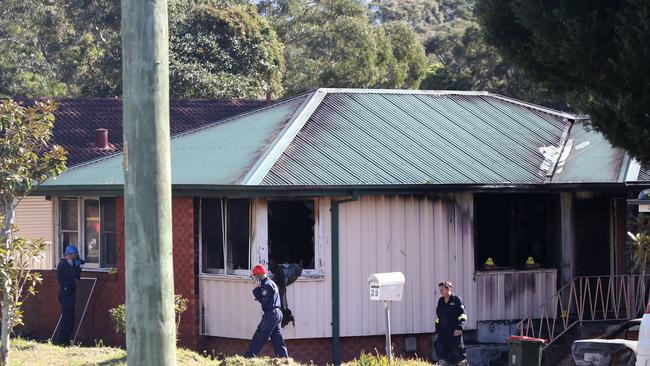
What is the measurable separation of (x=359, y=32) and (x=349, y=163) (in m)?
27.6

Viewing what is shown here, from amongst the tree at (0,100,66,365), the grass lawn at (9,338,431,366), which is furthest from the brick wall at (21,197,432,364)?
the tree at (0,100,66,365)

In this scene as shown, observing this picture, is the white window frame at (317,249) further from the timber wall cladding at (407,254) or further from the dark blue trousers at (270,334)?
the dark blue trousers at (270,334)

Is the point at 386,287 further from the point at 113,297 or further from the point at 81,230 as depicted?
the point at 81,230

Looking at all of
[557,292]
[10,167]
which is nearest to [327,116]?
[557,292]

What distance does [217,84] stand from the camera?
115 feet

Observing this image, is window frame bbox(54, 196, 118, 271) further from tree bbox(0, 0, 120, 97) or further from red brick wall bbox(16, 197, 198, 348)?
tree bbox(0, 0, 120, 97)

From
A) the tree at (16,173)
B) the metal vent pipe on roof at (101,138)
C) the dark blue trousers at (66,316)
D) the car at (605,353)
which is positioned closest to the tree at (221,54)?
the metal vent pipe on roof at (101,138)

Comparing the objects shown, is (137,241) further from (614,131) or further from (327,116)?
(327,116)

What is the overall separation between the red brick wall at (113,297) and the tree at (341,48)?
2521 centimetres

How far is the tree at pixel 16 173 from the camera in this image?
1362 centimetres

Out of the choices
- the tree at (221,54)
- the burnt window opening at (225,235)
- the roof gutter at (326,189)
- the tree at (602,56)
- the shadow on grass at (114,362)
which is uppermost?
the tree at (221,54)

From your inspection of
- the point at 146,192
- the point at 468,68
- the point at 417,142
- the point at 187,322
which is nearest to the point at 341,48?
the point at 468,68

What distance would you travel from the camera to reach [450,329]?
16.1m

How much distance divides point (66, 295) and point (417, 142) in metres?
6.42
